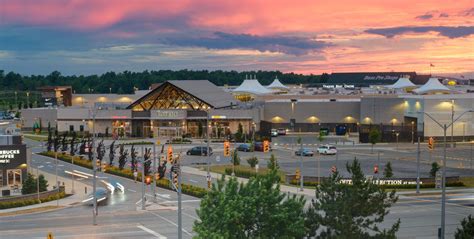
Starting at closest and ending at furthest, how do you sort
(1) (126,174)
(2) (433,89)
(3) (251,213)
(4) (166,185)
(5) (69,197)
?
(3) (251,213) < (5) (69,197) < (4) (166,185) < (1) (126,174) < (2) (433,89)

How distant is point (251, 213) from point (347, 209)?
3819 mm

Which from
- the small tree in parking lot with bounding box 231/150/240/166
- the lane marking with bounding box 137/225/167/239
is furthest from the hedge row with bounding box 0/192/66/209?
the small tree in parking lot with bounding box 231/150/240/166

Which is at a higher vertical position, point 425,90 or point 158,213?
point 425,90

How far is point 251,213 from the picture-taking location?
24.7 metres

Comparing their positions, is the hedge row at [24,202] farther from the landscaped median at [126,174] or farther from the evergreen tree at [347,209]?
the evergreen tree at [347,209]

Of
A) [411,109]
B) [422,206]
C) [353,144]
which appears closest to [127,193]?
[422,206]

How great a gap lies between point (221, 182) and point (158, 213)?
2217 cm

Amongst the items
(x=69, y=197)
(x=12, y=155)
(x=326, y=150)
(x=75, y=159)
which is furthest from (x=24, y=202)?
(x=326, y=150)

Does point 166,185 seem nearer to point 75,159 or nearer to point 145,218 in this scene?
point 145,218

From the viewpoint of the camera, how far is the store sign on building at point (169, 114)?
381ft

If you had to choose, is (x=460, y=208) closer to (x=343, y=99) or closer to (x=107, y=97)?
(x=343, y=99)

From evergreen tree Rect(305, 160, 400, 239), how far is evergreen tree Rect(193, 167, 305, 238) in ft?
4.06

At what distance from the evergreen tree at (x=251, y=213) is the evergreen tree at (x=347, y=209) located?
1.24m

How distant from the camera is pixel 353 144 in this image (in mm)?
102625
